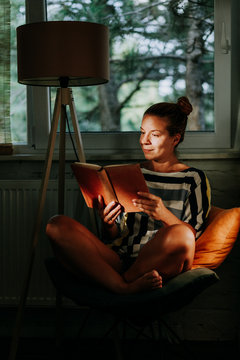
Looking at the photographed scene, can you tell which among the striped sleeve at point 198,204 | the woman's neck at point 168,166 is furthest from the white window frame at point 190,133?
the striped sleeve at point 198,204

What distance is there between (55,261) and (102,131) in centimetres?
96

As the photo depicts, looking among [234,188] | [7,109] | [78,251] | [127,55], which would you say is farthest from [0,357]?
[127,55]

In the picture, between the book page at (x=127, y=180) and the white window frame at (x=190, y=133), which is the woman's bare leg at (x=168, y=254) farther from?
the white window frame at (x=190, y=133)

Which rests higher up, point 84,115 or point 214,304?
point 84,115

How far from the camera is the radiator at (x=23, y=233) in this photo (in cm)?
249

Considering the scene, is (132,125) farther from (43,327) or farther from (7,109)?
(43,327)

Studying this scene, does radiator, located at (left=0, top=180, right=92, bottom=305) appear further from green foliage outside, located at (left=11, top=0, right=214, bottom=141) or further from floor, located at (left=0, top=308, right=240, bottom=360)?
green foliage outside, located at (left=11, top=0, right=214, bottom=141)

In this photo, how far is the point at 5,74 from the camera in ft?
8.47

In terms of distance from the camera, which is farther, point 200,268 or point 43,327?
point 43,327

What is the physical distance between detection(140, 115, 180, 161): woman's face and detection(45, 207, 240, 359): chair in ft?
1.21

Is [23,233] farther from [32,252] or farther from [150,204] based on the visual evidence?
[150,204]

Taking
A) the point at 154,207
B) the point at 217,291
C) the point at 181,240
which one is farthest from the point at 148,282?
the point at 217,291

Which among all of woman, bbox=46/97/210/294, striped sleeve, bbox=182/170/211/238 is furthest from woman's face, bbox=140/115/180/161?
striped sleeve, bbox=182/170/211/238

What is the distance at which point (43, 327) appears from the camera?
101 inches
